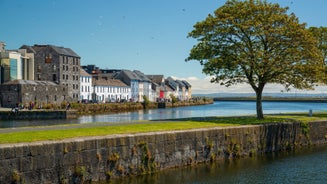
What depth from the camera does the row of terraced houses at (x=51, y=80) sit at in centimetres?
9894

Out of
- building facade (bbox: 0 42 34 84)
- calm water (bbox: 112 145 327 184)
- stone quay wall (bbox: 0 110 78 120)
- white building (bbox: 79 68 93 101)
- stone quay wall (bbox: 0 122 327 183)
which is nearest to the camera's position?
stone quay wall (bbox: 0 122 327 183)

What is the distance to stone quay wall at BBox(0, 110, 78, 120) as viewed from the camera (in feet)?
268

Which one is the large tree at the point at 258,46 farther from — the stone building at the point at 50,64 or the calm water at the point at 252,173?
the stone building at the point at 50,64

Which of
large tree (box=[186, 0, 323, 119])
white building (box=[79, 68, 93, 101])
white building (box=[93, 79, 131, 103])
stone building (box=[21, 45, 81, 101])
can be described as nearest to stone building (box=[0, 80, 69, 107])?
stone building (box=[21, 45, 81, 101])

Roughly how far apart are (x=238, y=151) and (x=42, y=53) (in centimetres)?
9725

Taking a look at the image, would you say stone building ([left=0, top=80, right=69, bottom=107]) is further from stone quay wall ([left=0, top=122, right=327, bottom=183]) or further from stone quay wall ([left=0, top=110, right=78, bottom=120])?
stone quay wall ([left=0, top=122, right=327, bottom=183])

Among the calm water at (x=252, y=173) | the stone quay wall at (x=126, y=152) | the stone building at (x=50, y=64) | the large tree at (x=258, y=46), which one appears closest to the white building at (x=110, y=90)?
the stone building at (x=50, y=64)

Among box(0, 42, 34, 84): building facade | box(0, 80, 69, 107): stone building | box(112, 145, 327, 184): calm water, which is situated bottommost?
box(112, 145, 327, 184): calm water

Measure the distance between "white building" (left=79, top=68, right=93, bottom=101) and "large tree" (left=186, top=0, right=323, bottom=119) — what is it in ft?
297

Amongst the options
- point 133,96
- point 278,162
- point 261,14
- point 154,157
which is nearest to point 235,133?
point 278,162

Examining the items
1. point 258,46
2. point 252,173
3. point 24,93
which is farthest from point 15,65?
point 252,173

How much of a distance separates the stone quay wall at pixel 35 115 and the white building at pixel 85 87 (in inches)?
1645

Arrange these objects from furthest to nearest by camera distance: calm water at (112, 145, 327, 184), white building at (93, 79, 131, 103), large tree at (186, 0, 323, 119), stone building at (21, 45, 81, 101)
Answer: white building at (93, 79, 131, 103), stone building at (21, 45, 81, 101), large tree at (186, 0, 323, 119), calm water at (112, 145, 327, 184)

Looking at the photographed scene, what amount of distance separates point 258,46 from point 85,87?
95.9 m
